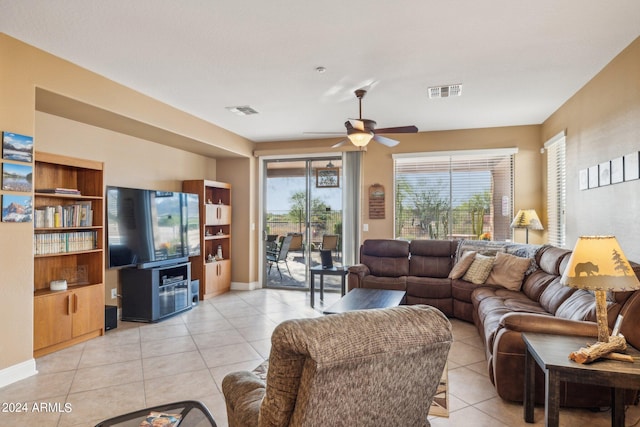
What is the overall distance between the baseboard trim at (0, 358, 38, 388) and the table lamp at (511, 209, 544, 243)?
18.3 feet

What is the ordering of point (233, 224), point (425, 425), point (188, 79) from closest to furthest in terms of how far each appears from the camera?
point (425, 425), point (188, 79), point (233, 224)

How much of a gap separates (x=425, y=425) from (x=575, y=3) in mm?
2697

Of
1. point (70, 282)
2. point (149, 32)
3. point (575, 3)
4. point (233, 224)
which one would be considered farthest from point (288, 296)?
point (575, 3)

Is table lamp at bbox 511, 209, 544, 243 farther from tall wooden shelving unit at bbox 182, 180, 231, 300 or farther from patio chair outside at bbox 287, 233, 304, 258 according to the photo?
tall wooden shelving unit at bbox 182, 180, 231, 300

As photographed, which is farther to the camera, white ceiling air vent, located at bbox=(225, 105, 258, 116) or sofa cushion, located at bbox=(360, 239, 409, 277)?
sofa cushion, located at bbox=(360, 239, 409, 277)

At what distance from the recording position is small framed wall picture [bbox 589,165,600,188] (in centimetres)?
361

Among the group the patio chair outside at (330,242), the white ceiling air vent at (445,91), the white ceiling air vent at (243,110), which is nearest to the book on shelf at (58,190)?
the white ceiling air vent at (243,110)

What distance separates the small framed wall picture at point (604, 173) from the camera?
3369 millimetres

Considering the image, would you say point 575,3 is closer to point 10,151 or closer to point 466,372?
point 466,372

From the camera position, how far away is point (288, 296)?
6.13 metres

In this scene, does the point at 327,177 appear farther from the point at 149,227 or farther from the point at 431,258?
the point at 149,227

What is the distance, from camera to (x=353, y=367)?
3.72 ft

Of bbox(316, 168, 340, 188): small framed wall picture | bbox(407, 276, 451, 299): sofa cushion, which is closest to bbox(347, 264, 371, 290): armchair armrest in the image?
bbox(407, 276, 451, 299): sofa cushion

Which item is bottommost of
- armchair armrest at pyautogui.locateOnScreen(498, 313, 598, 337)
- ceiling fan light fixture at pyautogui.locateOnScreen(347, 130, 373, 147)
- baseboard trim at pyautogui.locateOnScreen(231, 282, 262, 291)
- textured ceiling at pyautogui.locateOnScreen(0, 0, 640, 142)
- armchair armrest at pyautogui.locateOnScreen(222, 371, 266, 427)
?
baseboard trim at pyautogui.locateOnScreen(231, 282, 262, 291)
